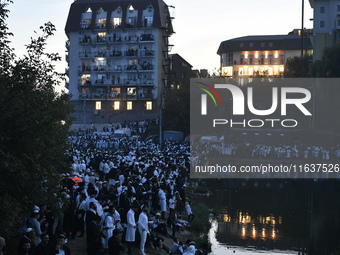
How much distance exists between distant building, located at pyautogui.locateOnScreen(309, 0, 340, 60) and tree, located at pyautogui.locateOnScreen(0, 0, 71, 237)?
6304 cm

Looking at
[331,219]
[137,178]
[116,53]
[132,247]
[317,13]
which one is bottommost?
[331,219]

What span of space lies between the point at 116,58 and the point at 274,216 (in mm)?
54475

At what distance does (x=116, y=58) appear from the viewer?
260 ft

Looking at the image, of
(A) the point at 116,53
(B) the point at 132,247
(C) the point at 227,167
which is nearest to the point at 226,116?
(A) the point at 116,53

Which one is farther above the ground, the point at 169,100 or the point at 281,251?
the point at 169,100

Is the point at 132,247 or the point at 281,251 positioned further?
the point at 281,251

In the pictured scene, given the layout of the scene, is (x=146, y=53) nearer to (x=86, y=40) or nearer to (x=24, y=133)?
(x=86, y=40)

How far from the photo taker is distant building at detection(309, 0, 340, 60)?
2825 inches

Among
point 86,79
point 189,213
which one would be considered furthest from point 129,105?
point 189,213

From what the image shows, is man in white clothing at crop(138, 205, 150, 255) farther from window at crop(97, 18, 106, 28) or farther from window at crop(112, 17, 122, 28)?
window at crop(97, 18, 106, 28)

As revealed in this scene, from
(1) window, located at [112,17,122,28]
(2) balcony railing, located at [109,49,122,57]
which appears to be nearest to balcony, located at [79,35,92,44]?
(2) balcony railing, located at [109,49,122,57]

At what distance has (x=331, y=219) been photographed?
28391 mm

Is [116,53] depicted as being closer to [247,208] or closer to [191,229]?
[247,208]

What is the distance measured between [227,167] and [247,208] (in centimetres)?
1602
